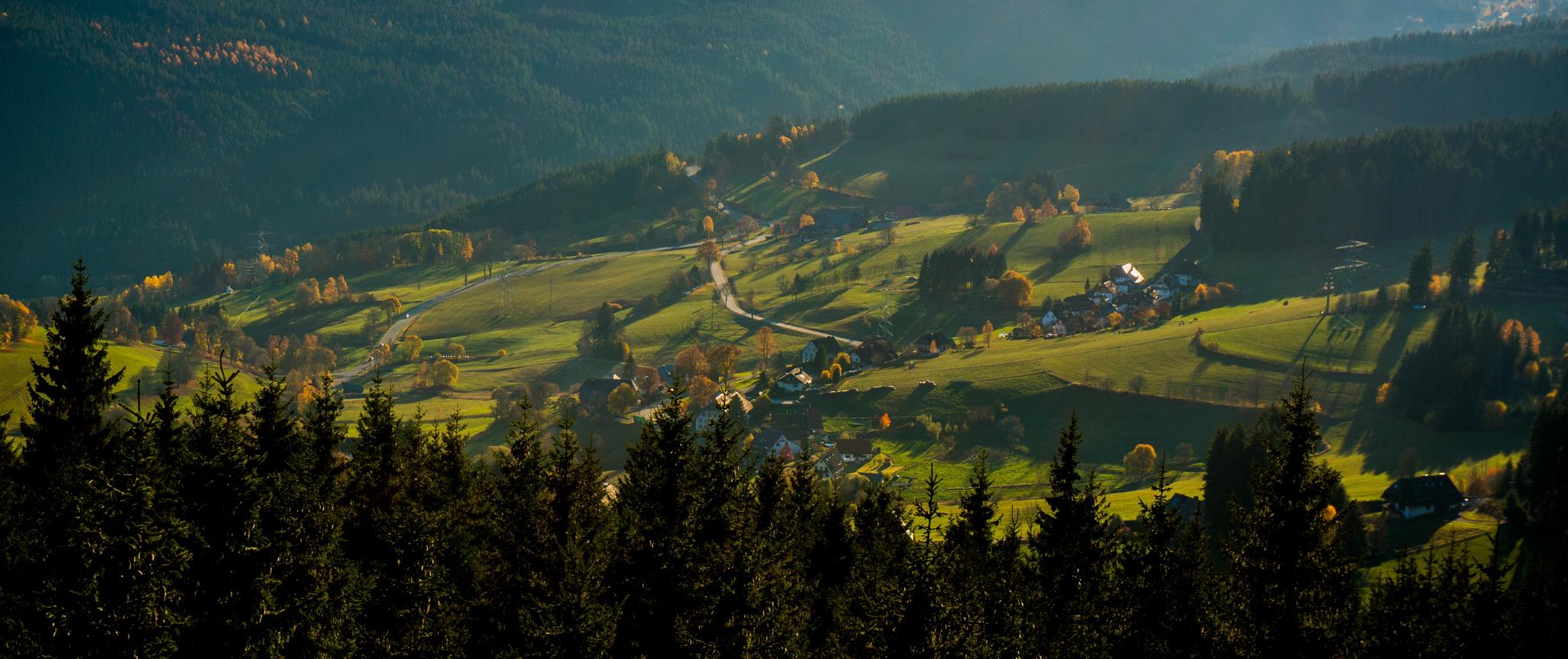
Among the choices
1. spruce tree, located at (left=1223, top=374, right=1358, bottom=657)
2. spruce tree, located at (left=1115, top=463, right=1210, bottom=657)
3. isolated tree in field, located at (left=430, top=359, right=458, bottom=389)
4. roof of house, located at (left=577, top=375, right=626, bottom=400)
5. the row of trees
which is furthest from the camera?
isolated tree in field, located at (left=430, top=359, right=458, bottom=389)

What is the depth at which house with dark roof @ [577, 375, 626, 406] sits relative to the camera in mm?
125275

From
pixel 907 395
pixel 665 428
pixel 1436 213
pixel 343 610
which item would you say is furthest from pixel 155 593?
pixel 1436 213

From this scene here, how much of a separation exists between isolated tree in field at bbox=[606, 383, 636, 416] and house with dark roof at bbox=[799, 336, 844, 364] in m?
22.0

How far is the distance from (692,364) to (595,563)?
106m

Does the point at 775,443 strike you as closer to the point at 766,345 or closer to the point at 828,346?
the point at 828,346

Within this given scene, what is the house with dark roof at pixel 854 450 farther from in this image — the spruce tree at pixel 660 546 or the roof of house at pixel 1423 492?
the spruce tree at pixel 660 546

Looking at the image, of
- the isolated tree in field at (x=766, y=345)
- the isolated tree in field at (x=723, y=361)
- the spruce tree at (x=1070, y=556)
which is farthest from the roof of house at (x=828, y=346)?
the spruce tree at (x=1070, y=556)

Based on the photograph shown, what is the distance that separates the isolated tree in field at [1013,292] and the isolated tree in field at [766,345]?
34013mm

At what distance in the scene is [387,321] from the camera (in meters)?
184

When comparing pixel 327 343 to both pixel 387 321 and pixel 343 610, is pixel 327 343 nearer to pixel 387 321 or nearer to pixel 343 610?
pixel 387 321

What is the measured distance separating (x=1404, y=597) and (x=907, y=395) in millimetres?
87025

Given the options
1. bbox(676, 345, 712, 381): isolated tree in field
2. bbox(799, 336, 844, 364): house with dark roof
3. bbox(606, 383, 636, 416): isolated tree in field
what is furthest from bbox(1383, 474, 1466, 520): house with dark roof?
bbox(676, 345, 712, 381): isolated tree in field

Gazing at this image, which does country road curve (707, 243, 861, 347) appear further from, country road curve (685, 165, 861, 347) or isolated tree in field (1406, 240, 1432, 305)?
isolated tree in field (1406, 240, 1432, 305)

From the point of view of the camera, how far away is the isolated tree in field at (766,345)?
142 m
